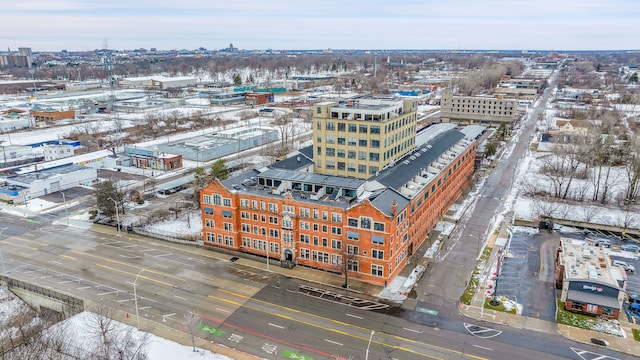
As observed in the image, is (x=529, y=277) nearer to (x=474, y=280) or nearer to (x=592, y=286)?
(x=474, y=280)

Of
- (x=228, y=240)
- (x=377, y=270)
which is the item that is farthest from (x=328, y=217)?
(x=228, y=240)

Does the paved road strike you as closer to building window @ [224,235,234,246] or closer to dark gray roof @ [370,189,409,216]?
building window @ [224,235,234,246]

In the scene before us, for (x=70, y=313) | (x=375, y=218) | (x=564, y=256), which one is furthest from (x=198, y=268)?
(x=564, y=256)

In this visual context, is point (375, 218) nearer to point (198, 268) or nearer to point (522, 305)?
point (522, 305)

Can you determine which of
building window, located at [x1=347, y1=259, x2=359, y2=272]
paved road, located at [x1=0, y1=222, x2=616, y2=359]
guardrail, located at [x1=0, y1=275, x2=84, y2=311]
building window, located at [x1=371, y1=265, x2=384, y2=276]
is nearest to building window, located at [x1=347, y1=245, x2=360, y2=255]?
building window, located at [x1=347, y1=259, x2=359, y2=272]

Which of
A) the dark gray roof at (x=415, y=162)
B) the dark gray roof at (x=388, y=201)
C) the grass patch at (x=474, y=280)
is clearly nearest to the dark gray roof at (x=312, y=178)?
the dark gray roof at (x=415, y=162)

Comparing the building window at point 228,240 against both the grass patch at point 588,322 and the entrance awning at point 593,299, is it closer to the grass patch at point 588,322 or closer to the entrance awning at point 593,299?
the grass patch at point 588,322
